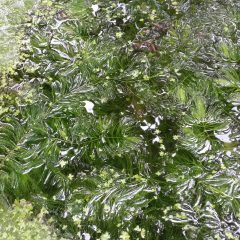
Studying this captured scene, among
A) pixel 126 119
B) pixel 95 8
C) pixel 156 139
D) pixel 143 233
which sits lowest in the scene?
pixel 143 233

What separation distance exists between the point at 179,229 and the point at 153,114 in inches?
35.5

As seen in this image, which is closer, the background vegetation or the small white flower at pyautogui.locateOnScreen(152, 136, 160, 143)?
the background vegetation

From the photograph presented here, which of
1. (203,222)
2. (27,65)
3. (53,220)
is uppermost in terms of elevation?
A: (27,65)

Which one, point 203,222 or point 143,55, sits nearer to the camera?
point 203,222

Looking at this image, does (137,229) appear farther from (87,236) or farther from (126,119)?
(126,119)

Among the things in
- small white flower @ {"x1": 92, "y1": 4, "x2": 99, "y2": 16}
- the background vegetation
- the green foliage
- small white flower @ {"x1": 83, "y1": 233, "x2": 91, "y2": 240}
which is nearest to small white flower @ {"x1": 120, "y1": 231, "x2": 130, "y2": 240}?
the background vegetation

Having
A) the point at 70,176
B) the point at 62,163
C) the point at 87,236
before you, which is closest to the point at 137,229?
the point at 87,236

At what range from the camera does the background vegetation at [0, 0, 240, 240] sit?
2271 mm

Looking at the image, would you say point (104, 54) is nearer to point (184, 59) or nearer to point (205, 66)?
point (184, 59)

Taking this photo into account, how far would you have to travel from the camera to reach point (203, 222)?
7.16ft

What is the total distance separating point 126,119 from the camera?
2643mm

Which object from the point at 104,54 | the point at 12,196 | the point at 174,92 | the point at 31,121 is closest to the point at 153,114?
the point at 174,92

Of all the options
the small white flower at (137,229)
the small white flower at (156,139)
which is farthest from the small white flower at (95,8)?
the small white flower at (137,229)

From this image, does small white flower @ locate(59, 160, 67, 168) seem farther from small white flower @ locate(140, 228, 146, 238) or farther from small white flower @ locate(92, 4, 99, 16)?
small white flower @ locate(92, 4, 99, 16)
